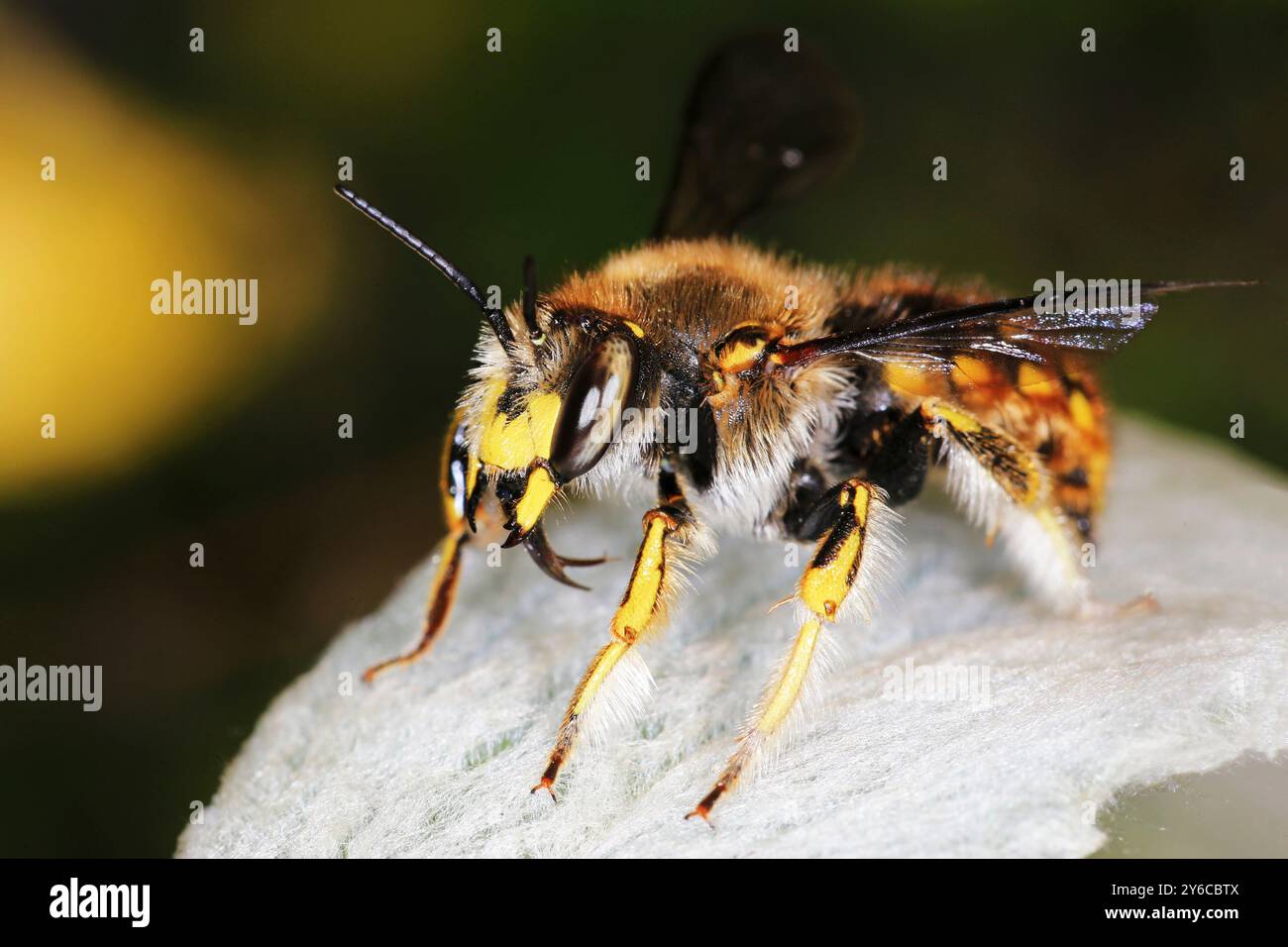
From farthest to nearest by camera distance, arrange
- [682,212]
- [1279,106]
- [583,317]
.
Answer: [1279,106]
[682,212]
[583,317]

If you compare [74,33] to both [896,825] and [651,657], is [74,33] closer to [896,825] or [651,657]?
[651,657]

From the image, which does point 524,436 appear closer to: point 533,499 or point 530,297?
point 533,499

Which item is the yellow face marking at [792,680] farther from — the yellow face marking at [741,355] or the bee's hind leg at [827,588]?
the yellow face marking at [741,355]

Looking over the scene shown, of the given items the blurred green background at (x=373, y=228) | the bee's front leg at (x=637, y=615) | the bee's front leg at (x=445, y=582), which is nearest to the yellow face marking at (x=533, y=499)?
the bee's front leg at (x=637, y=615)

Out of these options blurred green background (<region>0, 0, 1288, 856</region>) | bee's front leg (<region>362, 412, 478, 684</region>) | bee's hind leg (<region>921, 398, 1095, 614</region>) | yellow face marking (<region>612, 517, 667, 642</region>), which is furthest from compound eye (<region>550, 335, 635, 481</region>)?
blurred green background (<region>0, 0, 1288, 856</region>)

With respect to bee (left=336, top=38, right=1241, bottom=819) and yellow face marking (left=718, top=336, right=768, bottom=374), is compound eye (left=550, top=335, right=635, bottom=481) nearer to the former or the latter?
bee (left=336, top=38, right=1241, bottom=819)
